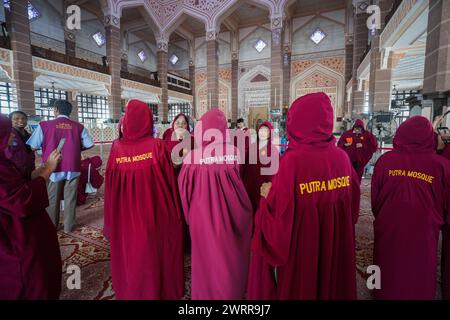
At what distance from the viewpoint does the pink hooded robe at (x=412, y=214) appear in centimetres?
148

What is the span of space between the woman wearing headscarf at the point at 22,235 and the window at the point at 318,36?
17.3 metres

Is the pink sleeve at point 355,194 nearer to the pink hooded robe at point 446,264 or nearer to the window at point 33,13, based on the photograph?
the pink hooded robe at point 446,264

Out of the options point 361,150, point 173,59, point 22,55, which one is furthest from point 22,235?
point 173,59

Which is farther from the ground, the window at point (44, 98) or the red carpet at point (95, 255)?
the window at point (44, 98)

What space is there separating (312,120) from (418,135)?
2.99 feet

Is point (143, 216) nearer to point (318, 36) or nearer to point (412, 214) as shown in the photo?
point (412, 214)

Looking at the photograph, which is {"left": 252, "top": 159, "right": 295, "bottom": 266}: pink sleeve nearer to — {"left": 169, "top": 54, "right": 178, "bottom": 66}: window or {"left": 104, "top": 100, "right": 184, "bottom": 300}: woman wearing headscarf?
{"left": 104, "top": 100, "right": 184, "bottom": 300}: woman wearing headscarf

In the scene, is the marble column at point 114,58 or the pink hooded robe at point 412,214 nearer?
the pink hooded robe at point 412,214

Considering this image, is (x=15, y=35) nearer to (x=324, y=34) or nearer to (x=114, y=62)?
(x=114, y=62)

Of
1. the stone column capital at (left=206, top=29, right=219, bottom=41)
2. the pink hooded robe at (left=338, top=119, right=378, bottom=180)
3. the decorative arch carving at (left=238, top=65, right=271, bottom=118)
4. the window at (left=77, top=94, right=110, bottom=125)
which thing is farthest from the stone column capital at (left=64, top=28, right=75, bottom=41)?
the pink hooded robe at (left=338, top=119, right=378, bottom=180)

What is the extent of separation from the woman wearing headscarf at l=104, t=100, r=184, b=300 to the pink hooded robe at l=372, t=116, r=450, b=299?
55.4 inches

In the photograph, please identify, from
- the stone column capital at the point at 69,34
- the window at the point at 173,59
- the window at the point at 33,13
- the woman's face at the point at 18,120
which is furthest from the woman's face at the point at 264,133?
the window at the point at 173,59

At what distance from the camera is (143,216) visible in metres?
1.55

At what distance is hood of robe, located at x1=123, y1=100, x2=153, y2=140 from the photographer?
62.2 inches
